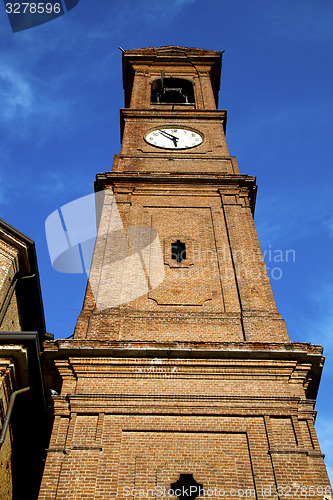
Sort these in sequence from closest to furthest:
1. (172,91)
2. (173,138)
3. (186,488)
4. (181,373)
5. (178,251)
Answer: (186,488) → (181,373) → (178,251) → (173,138) → (172,91)

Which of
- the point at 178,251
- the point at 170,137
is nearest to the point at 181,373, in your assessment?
the point at 178,251

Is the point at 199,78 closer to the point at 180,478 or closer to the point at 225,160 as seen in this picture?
the point at 225,160

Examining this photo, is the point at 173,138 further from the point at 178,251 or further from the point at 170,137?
the point at 178,251

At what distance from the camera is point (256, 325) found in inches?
408

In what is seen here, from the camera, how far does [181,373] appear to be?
360 inches

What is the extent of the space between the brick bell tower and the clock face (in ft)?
13.4

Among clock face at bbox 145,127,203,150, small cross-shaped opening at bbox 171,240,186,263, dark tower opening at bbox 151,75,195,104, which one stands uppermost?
dark tower opening at bbox 151,75,195,104

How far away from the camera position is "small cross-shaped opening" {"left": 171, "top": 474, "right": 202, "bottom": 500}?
296 inches

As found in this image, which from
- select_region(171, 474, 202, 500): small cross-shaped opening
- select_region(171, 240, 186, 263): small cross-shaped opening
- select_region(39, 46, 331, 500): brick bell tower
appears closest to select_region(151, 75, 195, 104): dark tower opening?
select_region(39, 46, 331, 500): brick bell tower

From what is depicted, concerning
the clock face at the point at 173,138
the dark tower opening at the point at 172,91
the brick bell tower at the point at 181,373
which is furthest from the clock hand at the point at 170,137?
the brick bell tower at the point at 181,373

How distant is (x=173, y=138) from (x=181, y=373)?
1087 centimetres

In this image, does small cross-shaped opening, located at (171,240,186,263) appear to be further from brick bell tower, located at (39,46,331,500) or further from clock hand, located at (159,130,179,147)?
clock hand, located at (159,130,179,147)

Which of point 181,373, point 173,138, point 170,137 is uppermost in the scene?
point 170,137

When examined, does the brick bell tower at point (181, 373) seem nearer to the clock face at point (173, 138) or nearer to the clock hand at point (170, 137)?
the clock face at point (173, 138)
